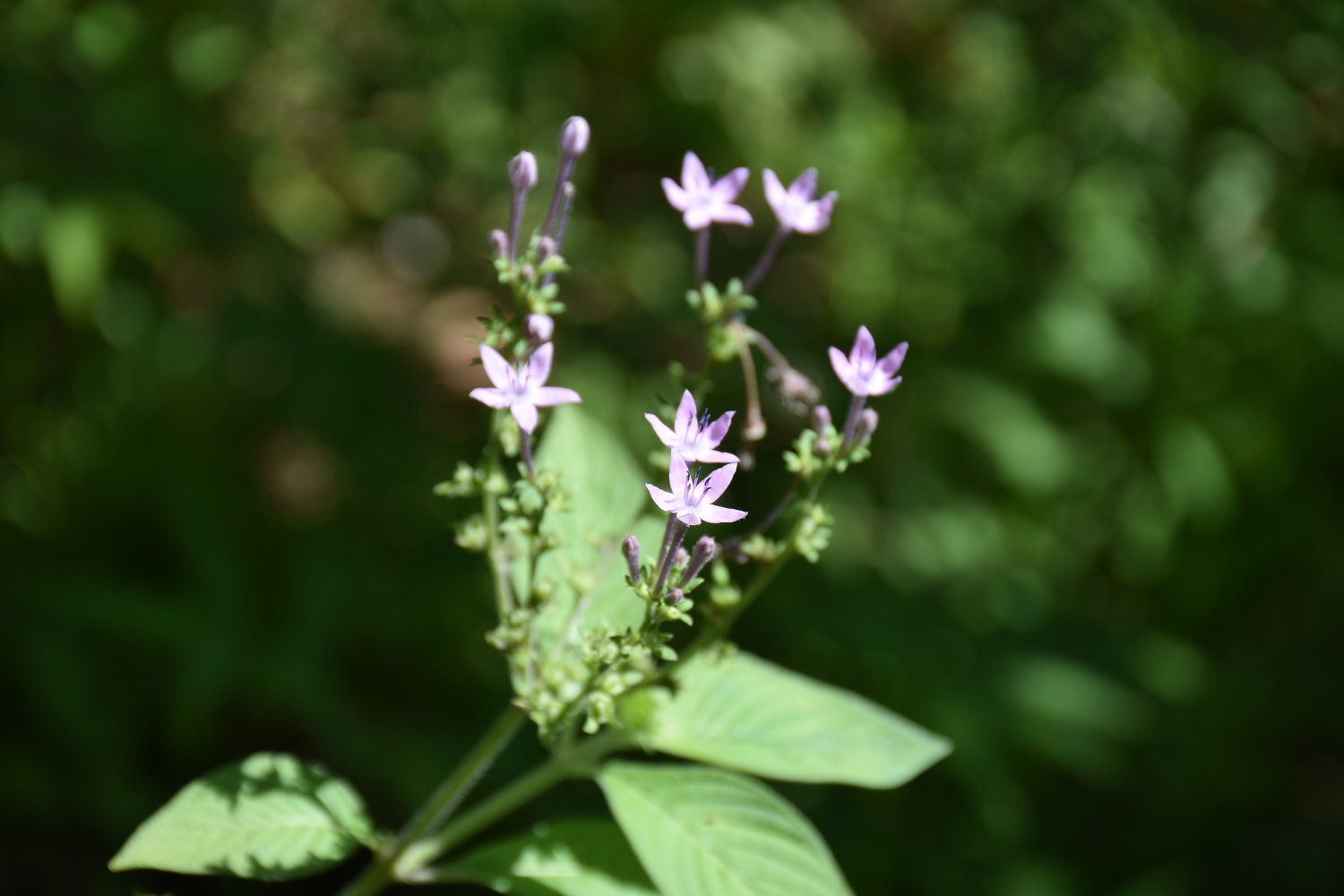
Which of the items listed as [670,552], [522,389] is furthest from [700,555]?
[522,389]

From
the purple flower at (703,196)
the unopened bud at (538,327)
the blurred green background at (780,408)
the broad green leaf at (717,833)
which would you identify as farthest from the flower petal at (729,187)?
the blurred green background at (780,408)

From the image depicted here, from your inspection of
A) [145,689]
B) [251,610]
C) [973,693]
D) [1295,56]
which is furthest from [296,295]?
[1295,56]

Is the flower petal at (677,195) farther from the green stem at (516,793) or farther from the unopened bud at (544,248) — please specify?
the green stem at (516,793)

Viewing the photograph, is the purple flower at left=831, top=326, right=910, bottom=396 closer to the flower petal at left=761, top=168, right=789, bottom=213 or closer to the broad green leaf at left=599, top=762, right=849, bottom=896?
the flower petal at left=761, top=168, right=789, bottom=213

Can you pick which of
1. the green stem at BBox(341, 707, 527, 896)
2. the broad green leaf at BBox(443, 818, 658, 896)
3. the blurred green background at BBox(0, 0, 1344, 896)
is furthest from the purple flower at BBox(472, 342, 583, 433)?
the blurred green background at BBox(0, 0, 1344, 896)

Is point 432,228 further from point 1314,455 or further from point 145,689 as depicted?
point 1314,455

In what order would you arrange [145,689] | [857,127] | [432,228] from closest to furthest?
[145,689] < [857,127] < [432,228]
